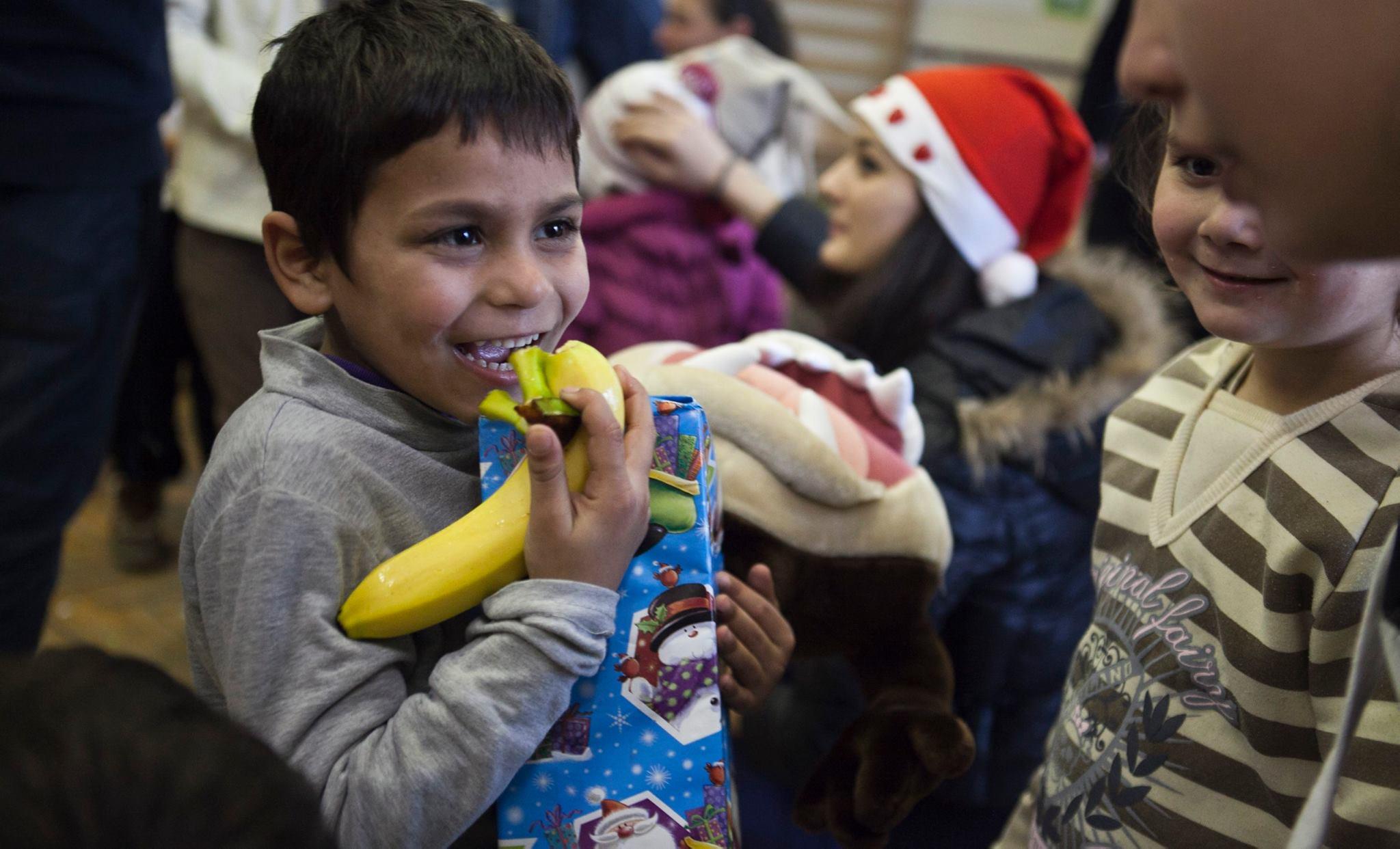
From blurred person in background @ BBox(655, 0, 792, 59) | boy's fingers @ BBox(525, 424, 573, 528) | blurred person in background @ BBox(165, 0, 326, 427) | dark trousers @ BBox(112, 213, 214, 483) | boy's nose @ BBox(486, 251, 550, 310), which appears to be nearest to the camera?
boy's fingers @ BBox(525, 424, 573, 528)

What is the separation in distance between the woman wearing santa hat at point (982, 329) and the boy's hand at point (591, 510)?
2.45 ft

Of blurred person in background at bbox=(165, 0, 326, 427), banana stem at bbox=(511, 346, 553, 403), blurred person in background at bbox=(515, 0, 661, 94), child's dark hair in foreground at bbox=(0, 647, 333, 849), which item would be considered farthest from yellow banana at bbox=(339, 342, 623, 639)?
blurred person in background at bbox=(515, 0, 661, 94)

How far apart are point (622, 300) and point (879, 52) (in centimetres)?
272

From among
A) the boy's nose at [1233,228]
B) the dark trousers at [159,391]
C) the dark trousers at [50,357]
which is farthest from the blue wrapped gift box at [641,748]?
the dark trousers at [159,391]

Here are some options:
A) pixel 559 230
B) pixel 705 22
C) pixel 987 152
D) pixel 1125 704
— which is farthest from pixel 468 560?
pixel 705 22

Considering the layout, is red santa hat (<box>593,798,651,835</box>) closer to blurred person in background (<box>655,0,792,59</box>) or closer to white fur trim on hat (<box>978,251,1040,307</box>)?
white fur trim on hat (<box>978,251,1040,307</box>)

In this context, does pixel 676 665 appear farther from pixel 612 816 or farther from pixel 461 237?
pixel 461 237

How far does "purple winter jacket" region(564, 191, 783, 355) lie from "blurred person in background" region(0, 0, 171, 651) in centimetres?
79

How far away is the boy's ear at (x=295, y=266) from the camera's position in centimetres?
93

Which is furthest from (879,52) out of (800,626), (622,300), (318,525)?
(318,525)

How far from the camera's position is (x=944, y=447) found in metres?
1.73

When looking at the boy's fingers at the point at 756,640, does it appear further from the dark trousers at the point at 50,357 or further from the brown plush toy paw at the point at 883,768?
the dark trousers at the point at 50,357

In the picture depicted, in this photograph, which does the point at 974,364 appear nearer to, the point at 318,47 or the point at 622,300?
the point at 622,300

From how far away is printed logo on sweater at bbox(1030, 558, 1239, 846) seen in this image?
0.95 m
